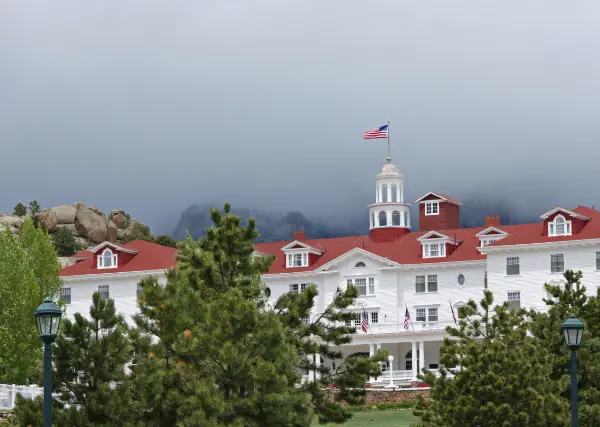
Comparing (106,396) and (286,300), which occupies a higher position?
(286,300)

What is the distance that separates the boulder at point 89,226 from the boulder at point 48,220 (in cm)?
236

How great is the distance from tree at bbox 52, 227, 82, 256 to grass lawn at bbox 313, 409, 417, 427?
60.8 m

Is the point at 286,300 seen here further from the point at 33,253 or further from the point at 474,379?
the point at 33,253

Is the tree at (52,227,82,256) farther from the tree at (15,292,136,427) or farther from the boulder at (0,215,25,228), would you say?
the tree at (15,292,136,427)

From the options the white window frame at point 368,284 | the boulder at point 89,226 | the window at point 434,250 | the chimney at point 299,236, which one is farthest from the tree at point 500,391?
the boulder at point 89,226

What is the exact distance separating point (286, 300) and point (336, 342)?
288cm

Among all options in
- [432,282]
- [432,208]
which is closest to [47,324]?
[432,282]

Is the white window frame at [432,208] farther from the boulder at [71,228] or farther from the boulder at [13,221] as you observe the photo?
the boulder at [13,221]

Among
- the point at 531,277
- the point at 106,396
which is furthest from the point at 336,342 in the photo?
the point at 531,277

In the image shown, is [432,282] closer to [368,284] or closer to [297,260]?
[368,284]

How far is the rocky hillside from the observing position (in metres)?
130

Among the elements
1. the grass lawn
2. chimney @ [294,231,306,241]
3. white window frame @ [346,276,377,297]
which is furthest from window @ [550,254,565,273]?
chimney @ [294,231,306,241]

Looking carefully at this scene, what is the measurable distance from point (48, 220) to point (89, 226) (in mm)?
4338

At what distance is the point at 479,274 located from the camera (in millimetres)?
91062
